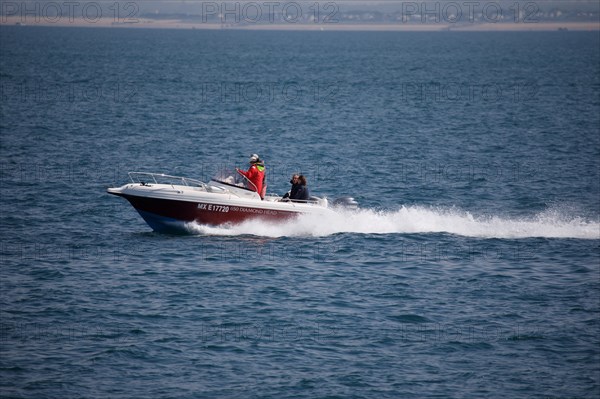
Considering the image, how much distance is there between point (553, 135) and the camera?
167 feet

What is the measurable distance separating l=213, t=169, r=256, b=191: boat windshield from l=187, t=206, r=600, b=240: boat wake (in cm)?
117

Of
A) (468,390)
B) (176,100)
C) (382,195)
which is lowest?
(468,390)

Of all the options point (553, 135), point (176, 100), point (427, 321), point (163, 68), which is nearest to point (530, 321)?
point (427, 321)

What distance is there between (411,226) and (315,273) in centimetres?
569

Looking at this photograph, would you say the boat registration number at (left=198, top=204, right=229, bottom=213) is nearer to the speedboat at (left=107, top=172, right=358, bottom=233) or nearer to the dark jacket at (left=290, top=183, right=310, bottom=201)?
the speedboat at (left=107, top=172, right=358, bottom=233)

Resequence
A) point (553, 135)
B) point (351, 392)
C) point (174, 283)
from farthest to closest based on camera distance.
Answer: point (553, 135), point (174, 283), point (351, 392)

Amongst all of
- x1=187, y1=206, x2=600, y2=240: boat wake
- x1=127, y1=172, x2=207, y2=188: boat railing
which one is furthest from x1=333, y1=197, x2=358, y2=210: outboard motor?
x1=127, y1=172, x2=207, y2=188: boat railing

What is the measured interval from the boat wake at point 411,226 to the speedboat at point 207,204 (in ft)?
0.89

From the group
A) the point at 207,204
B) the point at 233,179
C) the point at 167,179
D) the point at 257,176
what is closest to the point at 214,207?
the point at 207,204

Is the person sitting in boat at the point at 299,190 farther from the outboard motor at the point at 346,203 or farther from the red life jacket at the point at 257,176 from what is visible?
the outboard motor at the point at 346,203

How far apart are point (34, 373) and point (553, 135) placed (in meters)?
40.5

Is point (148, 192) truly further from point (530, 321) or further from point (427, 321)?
point (530, 321)

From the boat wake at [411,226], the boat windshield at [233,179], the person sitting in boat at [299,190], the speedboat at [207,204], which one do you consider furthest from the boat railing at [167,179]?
the person sitting in boat at [299,190]

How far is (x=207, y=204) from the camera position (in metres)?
25.4
